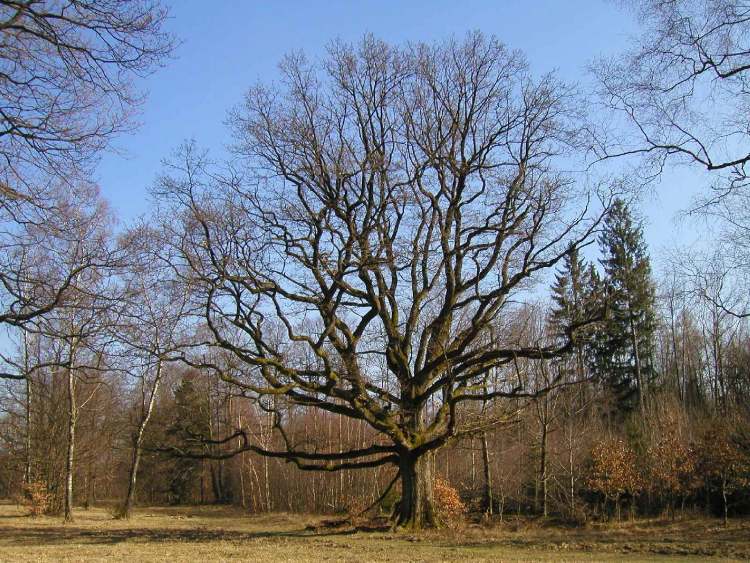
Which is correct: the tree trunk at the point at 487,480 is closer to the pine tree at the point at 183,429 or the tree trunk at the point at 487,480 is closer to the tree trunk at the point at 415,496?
the tree trunk at the point at 415,496

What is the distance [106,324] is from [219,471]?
4374 cm

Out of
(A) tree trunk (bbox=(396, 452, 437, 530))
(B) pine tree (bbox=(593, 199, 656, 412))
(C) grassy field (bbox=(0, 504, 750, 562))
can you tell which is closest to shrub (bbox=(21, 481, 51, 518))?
(C) grassy field (bbox=(0, 504, 750, 562))

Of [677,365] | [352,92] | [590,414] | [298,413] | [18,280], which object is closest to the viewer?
[18,280]

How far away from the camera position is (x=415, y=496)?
19.2 meters

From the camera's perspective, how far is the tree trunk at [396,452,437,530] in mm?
19016

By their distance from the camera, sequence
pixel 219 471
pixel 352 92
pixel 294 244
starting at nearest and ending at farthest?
1. pixel 294 244
2. pixel 352 92
3. pixel 219 471

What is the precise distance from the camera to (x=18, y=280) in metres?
11.4

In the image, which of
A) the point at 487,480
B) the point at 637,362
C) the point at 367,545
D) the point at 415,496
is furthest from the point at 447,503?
the point at 637,362

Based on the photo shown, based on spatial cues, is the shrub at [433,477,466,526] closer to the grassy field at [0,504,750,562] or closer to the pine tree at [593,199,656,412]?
the grassy field at [0,504,750,562]

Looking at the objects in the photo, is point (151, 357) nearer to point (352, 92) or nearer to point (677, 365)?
point (352, 92)

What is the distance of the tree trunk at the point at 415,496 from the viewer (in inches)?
749

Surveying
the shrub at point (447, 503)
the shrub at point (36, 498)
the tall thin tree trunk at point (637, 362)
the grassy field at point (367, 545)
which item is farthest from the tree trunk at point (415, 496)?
the tall thin tree trunk at point (637, 362)

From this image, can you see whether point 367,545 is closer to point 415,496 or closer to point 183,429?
point 415,496

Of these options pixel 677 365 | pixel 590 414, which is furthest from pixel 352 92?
pixel 677 365
